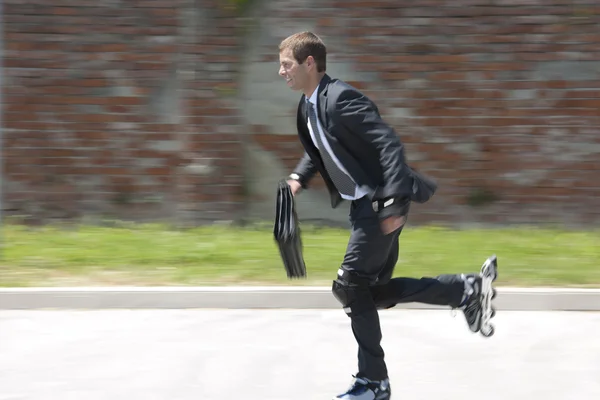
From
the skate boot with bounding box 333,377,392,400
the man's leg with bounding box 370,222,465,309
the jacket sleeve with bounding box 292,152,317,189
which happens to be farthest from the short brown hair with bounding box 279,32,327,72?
the skate boot with bounding box 333,377,392,400

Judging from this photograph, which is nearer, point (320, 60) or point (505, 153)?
point (320, 60)

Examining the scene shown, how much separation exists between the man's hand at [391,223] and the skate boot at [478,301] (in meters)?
0.78

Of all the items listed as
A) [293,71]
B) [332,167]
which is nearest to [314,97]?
[293,71]

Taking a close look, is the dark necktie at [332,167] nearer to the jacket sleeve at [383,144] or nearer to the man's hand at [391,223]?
the jacket sleeve at [383,144]

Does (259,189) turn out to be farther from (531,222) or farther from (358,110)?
(358,110)

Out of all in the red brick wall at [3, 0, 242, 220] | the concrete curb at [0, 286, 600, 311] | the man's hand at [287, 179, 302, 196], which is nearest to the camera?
the man's hand at [287, 179, 302, 196]

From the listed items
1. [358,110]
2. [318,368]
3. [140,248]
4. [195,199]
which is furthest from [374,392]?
[195,199]

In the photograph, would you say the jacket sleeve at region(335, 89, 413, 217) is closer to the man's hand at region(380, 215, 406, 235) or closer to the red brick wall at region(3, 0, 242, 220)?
the man's hand at region(380, 215, 406, 235)

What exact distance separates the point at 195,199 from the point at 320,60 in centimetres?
527

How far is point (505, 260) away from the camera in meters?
8.05

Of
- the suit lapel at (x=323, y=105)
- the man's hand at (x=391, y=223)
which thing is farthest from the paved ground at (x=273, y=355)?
the suit lapel at (x=323, y=105)

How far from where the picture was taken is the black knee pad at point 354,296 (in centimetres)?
449

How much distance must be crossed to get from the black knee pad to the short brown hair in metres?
1.05

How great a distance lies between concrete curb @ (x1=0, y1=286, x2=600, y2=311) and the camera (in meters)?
6.68
